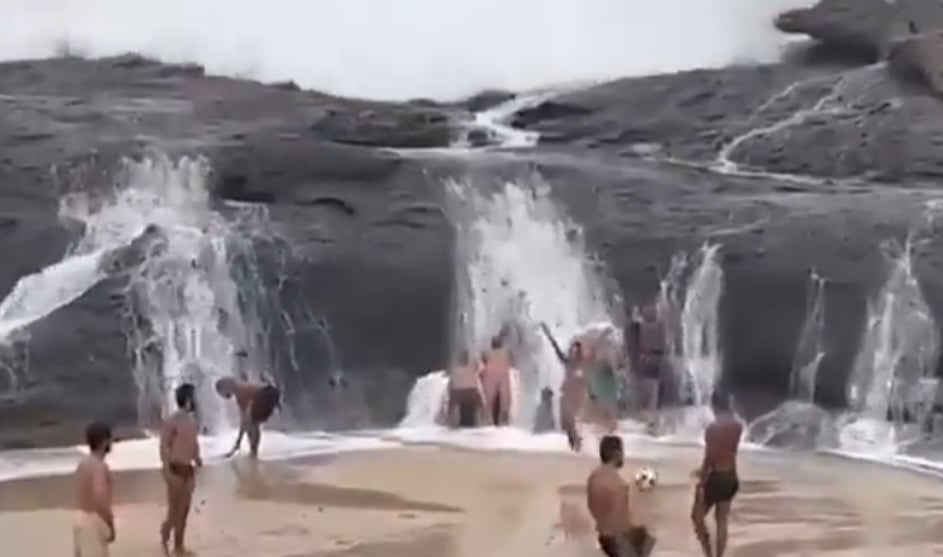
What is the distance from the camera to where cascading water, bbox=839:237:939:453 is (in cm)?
1148

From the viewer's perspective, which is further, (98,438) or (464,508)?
(464,508)

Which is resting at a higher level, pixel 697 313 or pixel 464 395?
pixel 697 313

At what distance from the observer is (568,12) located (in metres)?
11.9

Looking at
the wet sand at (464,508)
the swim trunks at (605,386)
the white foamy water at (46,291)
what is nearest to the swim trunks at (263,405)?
the wet sand at (464,508)

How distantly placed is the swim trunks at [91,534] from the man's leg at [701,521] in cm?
→ 270

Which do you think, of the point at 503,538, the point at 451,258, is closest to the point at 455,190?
the point at 451,258

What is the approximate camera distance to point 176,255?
11.8 m

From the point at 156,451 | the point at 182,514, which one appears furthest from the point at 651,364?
the point at 182,514

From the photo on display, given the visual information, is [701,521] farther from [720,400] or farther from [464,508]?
[720,400]

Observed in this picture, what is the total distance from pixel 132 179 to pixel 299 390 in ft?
6.53

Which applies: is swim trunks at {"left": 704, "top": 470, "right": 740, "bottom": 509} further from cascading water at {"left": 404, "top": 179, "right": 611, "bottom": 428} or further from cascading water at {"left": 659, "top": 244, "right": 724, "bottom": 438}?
cascading water at {"left": 404, "top": 179, "right": 611, "bottom": 428}

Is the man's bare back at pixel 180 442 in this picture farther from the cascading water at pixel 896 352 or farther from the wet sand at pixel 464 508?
the cascading water at pixel 896 352

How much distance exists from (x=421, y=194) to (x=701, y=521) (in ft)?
16.2

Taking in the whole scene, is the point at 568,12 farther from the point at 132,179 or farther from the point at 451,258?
the point at 132,179
